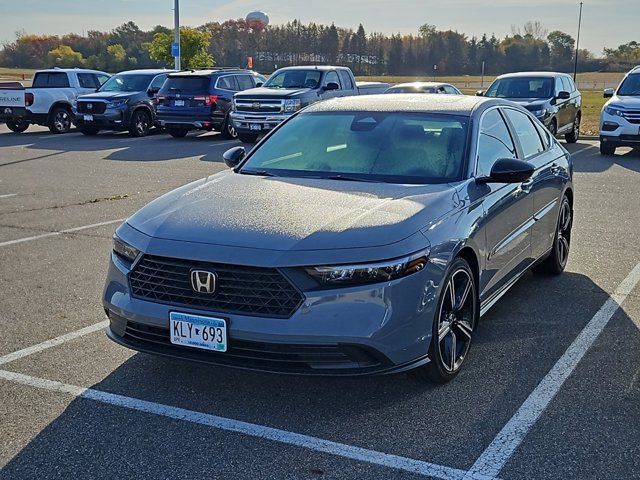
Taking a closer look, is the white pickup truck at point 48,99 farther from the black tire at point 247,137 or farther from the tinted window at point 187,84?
the black tire at point 247,137

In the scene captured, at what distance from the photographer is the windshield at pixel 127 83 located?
2186 cm

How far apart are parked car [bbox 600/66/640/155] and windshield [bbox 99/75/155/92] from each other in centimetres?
1277

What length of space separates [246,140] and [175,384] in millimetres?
15896

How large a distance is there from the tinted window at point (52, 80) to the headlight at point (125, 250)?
19.8m

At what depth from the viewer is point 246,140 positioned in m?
19.8

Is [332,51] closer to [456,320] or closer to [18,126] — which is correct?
[18,126]

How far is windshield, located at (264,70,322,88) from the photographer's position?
762 inches

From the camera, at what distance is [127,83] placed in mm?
22000

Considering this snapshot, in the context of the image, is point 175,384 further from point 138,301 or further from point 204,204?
point 204,204

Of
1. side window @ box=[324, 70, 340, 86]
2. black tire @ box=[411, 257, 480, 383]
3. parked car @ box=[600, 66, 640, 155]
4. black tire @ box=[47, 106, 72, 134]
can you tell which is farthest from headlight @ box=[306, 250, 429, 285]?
black tire @ box=[47, 106, 72, 134]

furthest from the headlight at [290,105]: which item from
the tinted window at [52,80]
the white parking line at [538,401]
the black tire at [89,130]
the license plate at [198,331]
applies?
the license plate at [198,331]

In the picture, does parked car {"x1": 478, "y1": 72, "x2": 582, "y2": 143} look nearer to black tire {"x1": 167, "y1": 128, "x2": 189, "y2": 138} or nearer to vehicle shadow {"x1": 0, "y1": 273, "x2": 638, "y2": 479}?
black tire {"x1": 167, "y1": 128, "x2": 189, "y2": 138}

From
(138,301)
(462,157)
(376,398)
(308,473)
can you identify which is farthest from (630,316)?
(138,301)

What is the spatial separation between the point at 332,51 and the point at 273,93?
323 ft
